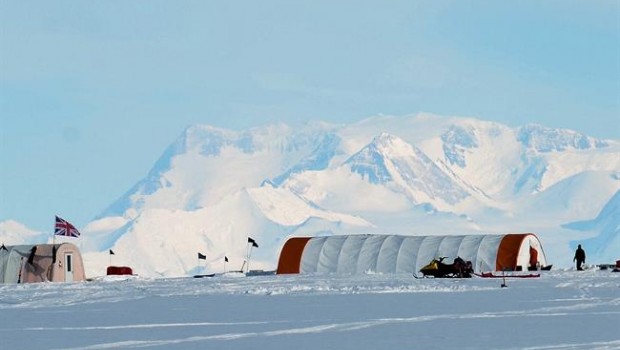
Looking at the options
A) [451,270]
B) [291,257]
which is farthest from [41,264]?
[451,270]

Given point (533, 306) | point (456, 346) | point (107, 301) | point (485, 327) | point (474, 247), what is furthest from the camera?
point (474, 247)

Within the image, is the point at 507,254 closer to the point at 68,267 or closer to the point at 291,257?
the point at 291,257

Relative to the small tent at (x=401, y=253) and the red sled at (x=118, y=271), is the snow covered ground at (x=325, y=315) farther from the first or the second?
the red sled at (x=118, y=271)

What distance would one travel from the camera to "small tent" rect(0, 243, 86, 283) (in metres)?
64.1

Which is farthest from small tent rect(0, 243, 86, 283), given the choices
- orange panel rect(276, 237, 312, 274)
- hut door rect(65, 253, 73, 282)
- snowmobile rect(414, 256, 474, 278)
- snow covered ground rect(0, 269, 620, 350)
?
snowmobile rect(414, 256, 474, 278)

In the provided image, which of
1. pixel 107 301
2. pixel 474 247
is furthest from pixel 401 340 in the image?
pixel 474 247

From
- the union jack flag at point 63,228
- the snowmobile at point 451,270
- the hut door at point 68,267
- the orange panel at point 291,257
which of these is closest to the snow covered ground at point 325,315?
the snowmobile at point 451,270

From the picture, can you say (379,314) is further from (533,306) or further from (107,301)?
(107,301)

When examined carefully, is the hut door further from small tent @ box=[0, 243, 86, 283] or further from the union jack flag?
the union jack flag

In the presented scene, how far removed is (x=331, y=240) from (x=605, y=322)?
3897cm

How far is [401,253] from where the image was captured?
6681 cm

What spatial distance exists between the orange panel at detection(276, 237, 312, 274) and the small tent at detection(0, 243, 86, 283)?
999cm

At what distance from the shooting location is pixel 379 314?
114 ft

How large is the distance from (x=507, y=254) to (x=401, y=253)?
533 cm
